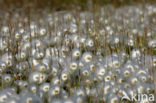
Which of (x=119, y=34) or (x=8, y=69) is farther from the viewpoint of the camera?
(x=119, y=34)

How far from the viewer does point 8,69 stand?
130 inches

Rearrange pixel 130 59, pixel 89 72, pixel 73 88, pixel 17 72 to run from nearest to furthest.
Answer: pixel 73 88 → pixel 89 72 → pixel 17 72 → pixel 130 59

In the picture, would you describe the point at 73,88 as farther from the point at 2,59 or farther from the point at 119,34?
the point at 119,34

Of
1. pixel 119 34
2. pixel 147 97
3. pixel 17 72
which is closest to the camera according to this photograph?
pixel 147 97

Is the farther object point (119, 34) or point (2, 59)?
point (119, 34)

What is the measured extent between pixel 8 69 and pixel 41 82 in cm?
59

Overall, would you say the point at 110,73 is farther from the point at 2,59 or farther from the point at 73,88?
the point at 2,59

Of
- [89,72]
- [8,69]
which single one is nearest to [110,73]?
[89,72]

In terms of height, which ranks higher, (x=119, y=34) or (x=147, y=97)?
(x=119, y=34)

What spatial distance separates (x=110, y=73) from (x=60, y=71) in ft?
1.73

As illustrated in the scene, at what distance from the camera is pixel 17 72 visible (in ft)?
10.8

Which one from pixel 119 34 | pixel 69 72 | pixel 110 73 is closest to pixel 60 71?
pixel 69 72

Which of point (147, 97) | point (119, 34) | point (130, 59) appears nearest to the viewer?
point (147, 97)

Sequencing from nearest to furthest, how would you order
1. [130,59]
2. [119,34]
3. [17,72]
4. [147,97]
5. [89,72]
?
[147,97], [89,72], [17,72], [130,59], [119,34]
